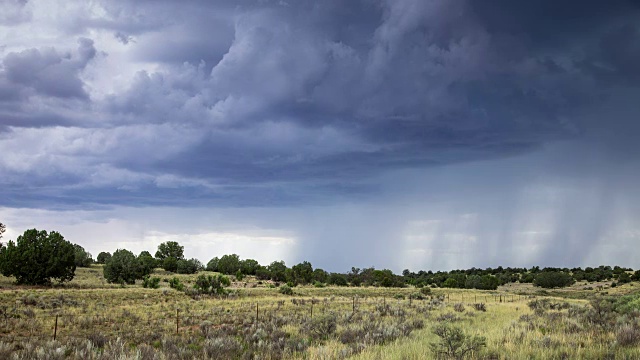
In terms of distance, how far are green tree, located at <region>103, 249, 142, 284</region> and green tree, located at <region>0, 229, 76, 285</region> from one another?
32.3 ft

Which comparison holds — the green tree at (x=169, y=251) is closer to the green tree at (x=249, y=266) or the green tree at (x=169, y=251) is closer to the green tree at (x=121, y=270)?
the green tree at (x=249, y=266)

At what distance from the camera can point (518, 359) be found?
11.8 meters

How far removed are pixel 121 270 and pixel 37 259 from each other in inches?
574

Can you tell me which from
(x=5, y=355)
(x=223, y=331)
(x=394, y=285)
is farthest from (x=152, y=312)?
(x=394, y=285)

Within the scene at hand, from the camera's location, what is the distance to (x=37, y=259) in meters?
59.8

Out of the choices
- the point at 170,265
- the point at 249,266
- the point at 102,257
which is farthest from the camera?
the point at 102,257

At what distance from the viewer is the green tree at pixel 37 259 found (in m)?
59.0

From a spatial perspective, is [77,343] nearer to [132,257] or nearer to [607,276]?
[132,257]

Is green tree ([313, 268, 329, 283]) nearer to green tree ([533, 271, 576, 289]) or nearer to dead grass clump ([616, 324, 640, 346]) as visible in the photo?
green tree ([533, 271, 576, 289])

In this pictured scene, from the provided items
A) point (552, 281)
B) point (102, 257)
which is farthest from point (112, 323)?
point (102, 257)

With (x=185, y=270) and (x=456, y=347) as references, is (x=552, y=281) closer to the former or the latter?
(x=185, y=270)

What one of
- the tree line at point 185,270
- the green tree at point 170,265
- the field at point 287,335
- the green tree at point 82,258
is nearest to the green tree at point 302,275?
the tree line at point 185,270

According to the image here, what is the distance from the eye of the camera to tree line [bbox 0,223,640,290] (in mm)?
59688

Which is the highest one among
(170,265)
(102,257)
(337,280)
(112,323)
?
(102,257)
